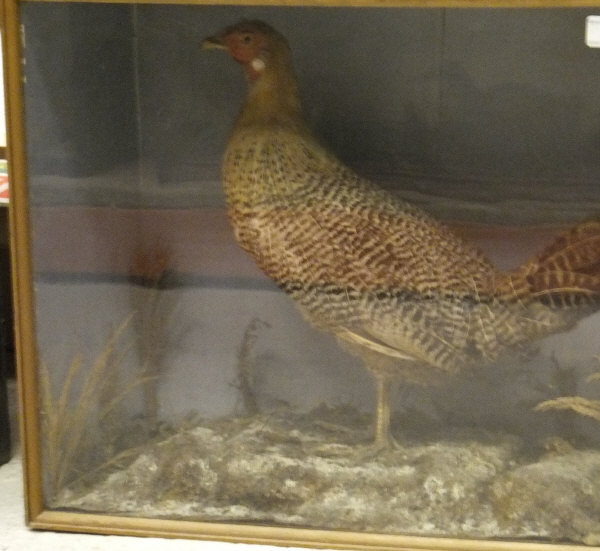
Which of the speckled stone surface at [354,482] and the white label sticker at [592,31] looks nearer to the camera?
the white label sticker at [592,31]

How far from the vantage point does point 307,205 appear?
1.18m

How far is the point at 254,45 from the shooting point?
1.15 m

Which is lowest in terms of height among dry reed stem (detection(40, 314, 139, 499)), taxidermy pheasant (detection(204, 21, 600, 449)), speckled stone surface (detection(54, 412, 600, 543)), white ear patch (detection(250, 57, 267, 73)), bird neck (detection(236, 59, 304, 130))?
speckled stone surface (detection(54, 412, 600, 543))

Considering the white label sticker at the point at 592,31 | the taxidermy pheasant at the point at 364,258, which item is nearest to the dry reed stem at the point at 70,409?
the taxidermy pheasant at the point at 364,258

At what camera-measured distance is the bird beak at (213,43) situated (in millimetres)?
1149

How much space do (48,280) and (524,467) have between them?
0.70 metres

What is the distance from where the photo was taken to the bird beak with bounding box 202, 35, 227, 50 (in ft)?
3.77

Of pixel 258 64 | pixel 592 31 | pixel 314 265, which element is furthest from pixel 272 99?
pixel 592 31

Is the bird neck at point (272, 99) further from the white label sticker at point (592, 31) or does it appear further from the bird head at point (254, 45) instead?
the white label sticker at point (592, 31)

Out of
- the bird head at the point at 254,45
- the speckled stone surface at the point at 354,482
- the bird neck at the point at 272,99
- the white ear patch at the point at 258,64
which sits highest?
the bird head at the point at 254,45

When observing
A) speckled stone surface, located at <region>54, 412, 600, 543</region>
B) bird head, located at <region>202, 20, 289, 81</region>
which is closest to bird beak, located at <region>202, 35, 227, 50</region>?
bird head, located at <region>202, 20, 289, 81</region>

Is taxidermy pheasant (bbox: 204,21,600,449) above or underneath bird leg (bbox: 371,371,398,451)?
above

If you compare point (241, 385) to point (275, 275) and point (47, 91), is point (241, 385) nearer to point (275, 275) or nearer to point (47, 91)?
point (275, 275)

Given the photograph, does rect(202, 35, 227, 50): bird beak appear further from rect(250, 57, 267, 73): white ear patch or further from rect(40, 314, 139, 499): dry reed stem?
rect(40, 314, 139, 499): dry reed stem
